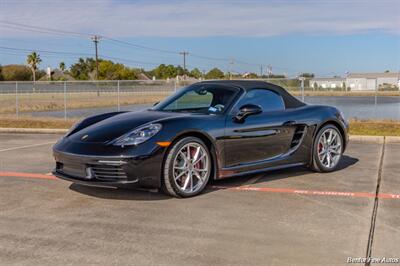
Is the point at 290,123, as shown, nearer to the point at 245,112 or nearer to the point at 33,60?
the point at 245,112

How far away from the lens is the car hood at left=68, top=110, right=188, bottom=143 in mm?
5602

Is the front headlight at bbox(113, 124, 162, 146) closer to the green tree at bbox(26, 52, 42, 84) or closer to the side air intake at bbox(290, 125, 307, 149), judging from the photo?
the side air intake at bbox(290, 125, 307, 149)

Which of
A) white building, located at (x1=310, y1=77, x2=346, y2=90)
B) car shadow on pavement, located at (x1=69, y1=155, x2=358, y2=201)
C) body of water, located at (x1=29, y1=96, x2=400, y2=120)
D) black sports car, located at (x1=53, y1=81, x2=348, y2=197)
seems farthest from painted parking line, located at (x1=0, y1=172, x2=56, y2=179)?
white building, located at (x1=310, y1=77, x2=346, y2=90)

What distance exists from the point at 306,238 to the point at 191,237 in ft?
3.23

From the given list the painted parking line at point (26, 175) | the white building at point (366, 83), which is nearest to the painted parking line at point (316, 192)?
the painted parking line at point (26, 175)

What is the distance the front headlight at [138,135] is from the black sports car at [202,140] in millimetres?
11

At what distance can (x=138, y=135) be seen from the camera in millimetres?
5477

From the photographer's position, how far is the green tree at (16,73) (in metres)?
95.6

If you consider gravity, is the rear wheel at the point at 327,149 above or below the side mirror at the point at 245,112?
below

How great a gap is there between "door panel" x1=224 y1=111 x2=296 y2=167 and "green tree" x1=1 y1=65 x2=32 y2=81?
96300 mm

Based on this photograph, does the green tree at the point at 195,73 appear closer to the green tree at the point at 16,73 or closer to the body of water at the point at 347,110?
the green tree at the point at 16,73

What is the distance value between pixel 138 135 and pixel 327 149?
3.13 m

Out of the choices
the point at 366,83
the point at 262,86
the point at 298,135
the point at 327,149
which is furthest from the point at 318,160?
the point at 366,83

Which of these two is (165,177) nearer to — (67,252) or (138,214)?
(138,214)
